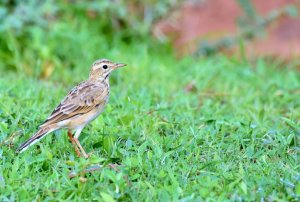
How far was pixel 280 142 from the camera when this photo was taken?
7.27 meters

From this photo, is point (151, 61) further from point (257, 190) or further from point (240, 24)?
point (257, 190)

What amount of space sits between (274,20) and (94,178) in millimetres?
6802

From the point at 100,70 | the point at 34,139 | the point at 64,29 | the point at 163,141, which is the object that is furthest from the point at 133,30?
the point at 34,139

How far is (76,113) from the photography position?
7113 millimetres

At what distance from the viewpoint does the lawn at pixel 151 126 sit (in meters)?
6.11

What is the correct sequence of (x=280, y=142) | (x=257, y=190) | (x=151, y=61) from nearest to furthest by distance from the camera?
(x=257, y=190)
(x=280, y=142)
(x=151, y=61)

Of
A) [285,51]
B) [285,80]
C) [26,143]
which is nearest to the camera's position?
[26,143]

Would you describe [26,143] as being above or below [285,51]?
above

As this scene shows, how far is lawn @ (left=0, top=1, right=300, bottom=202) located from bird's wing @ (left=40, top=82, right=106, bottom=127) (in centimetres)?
30

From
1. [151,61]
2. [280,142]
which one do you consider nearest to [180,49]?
[151,61]

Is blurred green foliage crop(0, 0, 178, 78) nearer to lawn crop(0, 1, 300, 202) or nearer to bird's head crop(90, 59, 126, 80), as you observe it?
lawn crop(0, 1, 300, 202)

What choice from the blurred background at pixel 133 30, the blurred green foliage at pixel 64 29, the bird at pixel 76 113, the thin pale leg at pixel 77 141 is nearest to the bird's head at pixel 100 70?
the bird at pixel 76 113

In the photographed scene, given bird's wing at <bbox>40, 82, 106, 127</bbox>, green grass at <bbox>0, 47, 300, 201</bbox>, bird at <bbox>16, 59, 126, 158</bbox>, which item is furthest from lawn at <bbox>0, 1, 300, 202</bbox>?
bird's wing at <bbox>40, 82, 106, 127</bbox>

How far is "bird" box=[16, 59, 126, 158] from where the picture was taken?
6.82m
